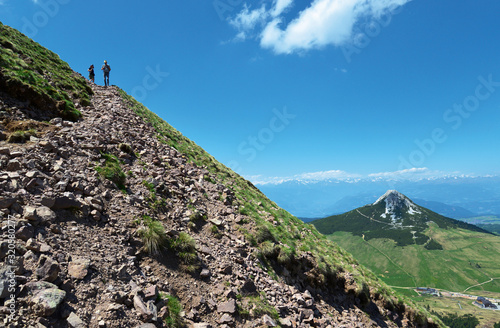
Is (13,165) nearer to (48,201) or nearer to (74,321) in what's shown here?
(48,201)

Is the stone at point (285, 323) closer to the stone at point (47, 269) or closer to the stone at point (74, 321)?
the stone at point (74, 321)

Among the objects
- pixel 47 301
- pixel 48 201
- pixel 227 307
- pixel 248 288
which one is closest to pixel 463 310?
pixel 248 288

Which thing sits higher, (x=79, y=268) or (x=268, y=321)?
(x=79, y=268)

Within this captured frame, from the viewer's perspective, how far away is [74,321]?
6.47 metres

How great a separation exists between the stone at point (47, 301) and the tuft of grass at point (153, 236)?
378 centimetres

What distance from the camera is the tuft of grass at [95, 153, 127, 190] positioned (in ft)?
42.1

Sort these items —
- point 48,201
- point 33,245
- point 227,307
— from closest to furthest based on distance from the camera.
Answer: point 33,245 → point 48,201 → point 227,307

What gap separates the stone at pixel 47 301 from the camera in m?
6.12

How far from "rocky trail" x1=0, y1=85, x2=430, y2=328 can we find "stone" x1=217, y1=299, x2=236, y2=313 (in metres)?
0.04

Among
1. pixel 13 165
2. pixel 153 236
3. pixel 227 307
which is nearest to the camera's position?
pixel 13 165

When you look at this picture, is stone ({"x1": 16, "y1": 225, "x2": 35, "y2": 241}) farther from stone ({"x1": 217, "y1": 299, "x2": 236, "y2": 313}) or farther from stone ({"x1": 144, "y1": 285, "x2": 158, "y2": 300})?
stone ({"x1": 217, "y1": 299, "x2": 236, "y2": 313})

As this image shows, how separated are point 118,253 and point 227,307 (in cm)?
521

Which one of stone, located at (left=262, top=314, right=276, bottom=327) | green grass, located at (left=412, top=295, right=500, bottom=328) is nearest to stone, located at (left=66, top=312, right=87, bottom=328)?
stone, located at (left=262, top=314, right=276, bottom=327)

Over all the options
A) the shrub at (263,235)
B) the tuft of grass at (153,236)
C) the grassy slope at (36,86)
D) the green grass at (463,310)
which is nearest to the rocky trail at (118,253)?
the tuft of grass at (153,236)
